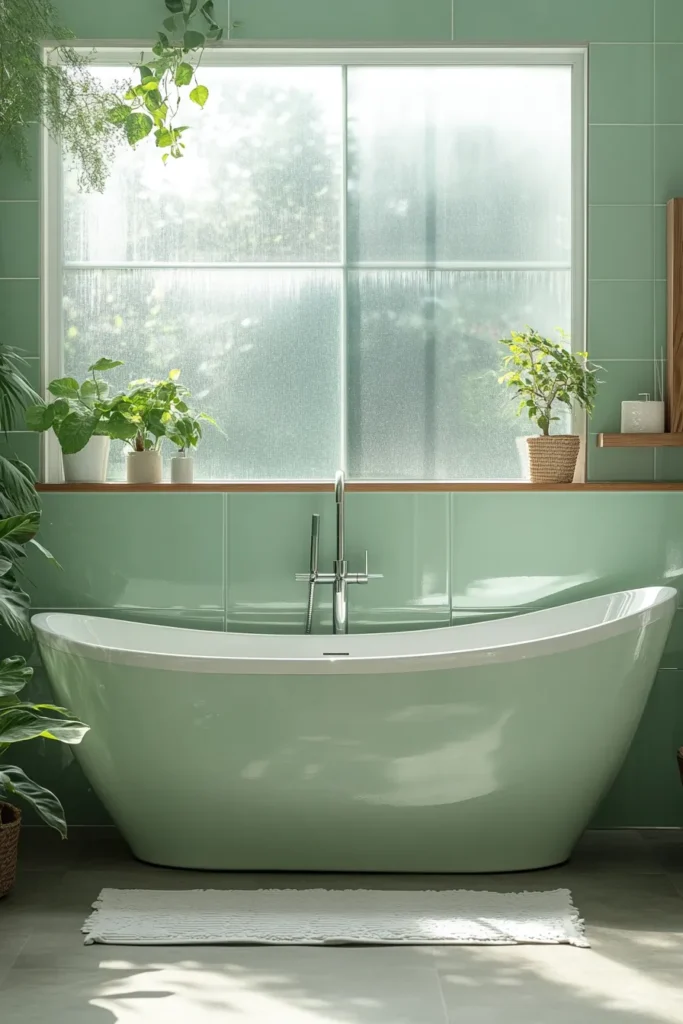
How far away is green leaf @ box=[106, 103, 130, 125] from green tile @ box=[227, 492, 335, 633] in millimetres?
1257

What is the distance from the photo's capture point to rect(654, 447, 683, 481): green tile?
3320 mm

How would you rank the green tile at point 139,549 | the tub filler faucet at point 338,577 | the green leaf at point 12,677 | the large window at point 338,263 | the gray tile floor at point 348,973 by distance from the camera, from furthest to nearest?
the large window at point 338,263
the green tile at point 139,549
the tub filler faucet at point 338,577
the green leaf at point 12,677
the gray tile floor at point 348,973

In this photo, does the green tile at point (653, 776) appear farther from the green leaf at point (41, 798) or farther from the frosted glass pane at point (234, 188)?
the frosted glass pane at point (234, 188)

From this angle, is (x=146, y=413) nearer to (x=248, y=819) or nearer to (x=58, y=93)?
(x=58, y=93)

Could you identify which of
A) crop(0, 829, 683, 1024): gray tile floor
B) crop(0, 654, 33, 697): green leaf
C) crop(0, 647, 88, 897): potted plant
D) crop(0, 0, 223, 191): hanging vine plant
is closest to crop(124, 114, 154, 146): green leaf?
crop(0, 0, 223, 191): hanging vine plant

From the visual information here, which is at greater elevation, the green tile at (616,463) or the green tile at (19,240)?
the green tile at (19,240)

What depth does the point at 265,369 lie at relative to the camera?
3.48 metres

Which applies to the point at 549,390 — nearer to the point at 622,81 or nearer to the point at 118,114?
the point at 622,81

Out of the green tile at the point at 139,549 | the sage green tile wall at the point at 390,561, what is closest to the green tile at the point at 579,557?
the sage green tile wall at the point at 390,561

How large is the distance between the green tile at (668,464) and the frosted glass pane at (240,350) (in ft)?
3.44

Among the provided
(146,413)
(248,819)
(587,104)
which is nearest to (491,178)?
(587,104)

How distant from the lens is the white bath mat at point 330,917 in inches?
93.0

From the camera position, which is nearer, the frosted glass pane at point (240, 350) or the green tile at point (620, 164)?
the green tile at point (620, 164)

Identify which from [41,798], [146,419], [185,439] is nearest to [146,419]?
[146,419]
